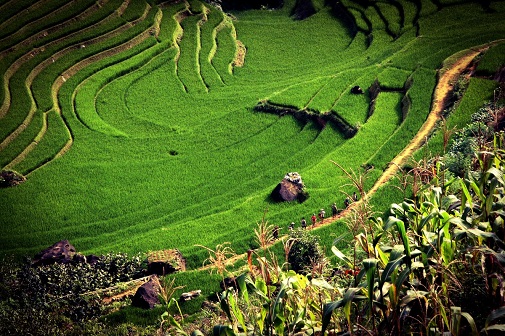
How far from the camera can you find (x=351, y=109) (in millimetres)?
24734

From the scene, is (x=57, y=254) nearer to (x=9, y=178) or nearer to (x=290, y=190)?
(x=9, y=178)

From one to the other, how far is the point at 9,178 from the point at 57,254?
245 inches

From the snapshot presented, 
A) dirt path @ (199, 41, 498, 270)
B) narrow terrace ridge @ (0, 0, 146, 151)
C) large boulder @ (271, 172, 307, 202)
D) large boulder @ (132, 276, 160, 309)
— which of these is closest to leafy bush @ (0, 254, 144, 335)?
large boulder @ (132, 276, 160, 309)

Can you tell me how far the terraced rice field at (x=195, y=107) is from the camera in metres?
20.8

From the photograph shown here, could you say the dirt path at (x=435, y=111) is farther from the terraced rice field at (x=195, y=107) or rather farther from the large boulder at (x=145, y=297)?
the large boulder at (x=145, y=297)

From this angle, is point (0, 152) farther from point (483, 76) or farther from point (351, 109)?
point (483, 76)

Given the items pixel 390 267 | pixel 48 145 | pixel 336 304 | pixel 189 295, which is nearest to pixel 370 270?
pixel 390 267

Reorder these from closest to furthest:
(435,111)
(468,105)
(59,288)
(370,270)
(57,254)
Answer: (370,270) < (59,288) < (57,254) < (468,105) < (435,111)

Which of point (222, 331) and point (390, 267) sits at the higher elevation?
point (390, 267)

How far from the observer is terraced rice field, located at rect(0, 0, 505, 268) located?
20.8 meters

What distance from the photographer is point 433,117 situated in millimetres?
22484

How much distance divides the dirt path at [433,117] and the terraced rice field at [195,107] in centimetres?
37

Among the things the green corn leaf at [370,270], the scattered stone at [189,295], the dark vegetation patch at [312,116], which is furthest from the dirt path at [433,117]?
the green corn leaf at [370,270]

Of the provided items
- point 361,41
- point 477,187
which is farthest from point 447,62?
point 477,187
